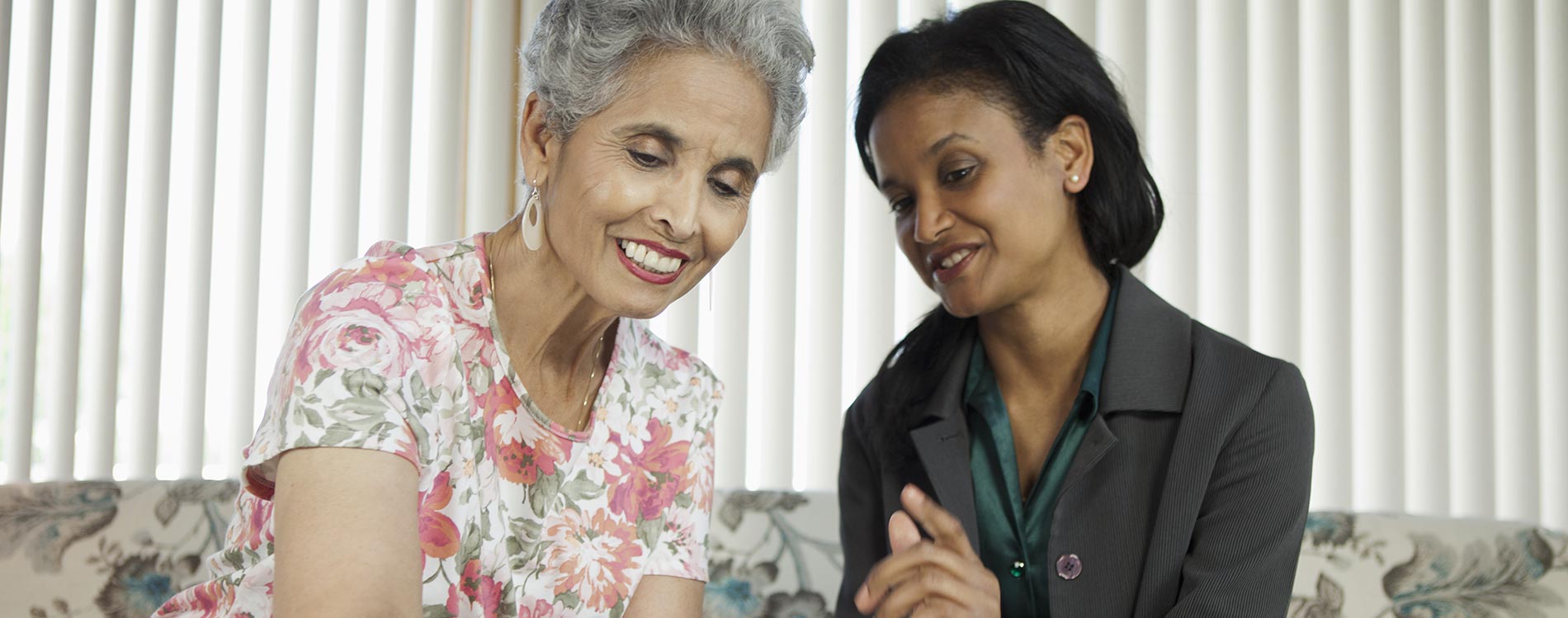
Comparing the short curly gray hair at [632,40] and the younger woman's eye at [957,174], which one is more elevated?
the short curly gray hair at [632,40]

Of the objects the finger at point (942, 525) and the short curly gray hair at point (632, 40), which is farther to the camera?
the finger at point (942, 525)

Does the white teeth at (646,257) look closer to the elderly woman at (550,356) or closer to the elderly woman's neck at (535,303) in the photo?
the elderly woman at (550,356)

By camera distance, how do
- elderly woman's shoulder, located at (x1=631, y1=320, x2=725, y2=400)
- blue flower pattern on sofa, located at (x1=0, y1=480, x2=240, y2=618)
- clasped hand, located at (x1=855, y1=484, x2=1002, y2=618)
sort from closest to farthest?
clasped hand, located at (x1=855, y1=484, x2=1002, y2=618) → elderly woman's shoulder, located at (x1=631, y1=320, x2=725, y2=400) → blue flower pattern on sofa, located at (x1=0, y1=480, x2=240, y2=618)

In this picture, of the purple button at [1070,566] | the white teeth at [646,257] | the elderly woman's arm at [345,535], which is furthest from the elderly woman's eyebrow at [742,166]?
the purple button at [1070,566]

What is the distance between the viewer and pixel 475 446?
1.47 meters

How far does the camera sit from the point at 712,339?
2.88 metres

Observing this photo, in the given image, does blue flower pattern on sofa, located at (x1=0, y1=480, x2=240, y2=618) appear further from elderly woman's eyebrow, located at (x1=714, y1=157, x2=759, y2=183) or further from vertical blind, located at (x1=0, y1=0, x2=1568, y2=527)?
elderly woman's eyebrow, located at (x1=714, y1=157, x2=759, y2=183)

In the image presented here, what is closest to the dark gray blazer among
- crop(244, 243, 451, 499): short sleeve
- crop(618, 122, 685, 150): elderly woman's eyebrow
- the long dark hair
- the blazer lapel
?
the blazer lapel

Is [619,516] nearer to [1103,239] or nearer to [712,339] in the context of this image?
[1103,239]

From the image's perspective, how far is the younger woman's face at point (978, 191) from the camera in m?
1.75

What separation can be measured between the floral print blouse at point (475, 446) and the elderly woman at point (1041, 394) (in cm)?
31

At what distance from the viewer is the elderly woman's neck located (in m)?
1.53

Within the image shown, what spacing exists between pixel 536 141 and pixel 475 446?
14.6 inches

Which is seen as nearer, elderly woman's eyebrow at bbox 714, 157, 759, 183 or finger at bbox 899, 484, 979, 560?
elderly woman's eyebrow at bbox 714, 157, 759, 183
